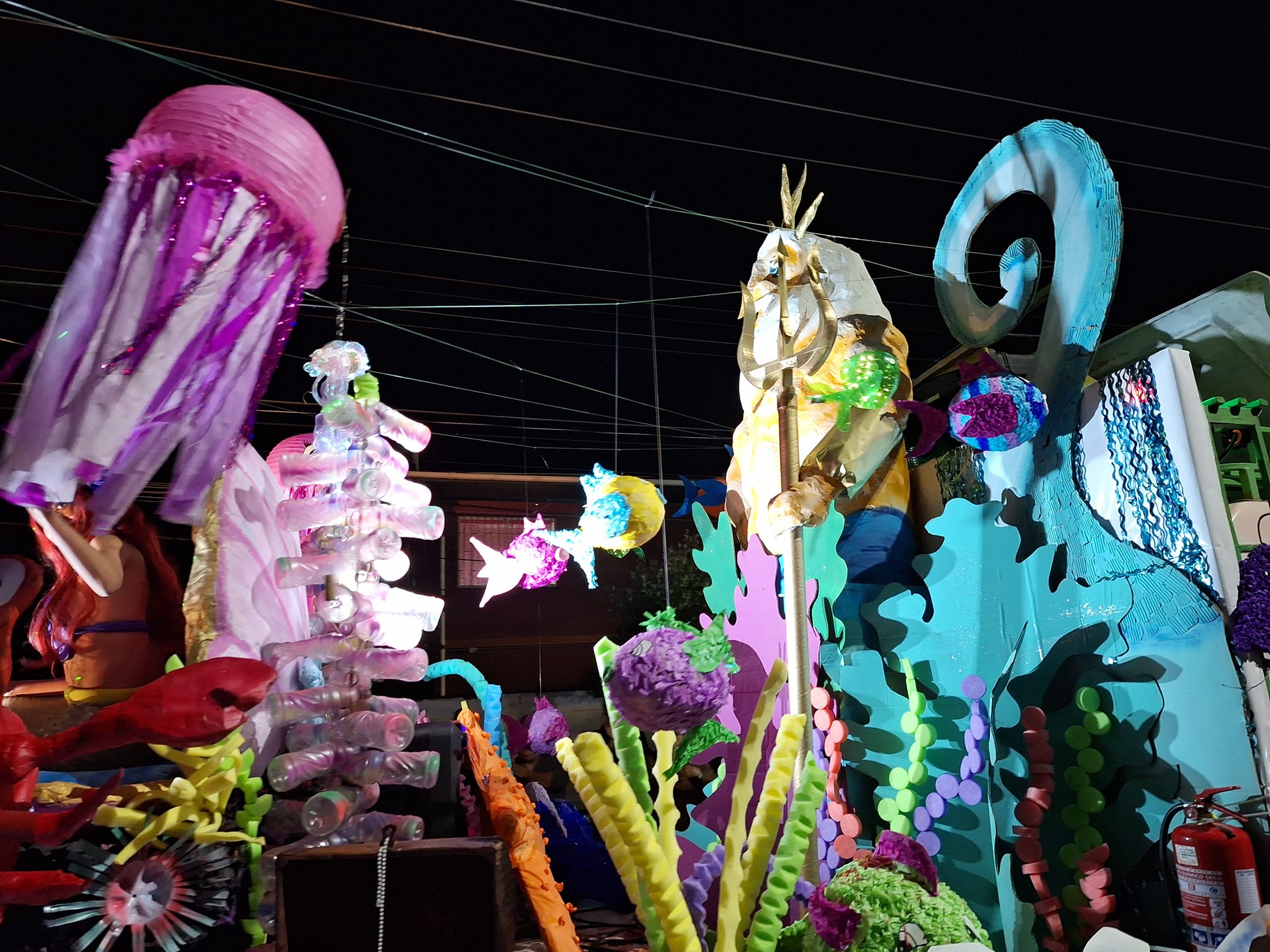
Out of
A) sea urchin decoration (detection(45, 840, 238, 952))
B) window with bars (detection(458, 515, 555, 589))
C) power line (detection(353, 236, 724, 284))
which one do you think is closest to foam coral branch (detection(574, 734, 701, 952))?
sea urchin decoration (detection(45, 840, 238, 952))

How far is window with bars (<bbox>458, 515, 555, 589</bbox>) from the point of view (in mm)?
11375

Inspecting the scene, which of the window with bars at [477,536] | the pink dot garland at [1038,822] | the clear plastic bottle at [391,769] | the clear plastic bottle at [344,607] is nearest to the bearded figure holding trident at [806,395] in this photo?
the pink dot garland at [1038,822]

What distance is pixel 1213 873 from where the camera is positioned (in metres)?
2.13

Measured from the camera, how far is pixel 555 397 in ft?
22.5

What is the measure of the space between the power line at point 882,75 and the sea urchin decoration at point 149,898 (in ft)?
9.45

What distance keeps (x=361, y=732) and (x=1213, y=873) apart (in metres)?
2.40

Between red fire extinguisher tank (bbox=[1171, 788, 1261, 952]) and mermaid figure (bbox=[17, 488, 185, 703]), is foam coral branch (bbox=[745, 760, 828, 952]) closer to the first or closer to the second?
red fire extinguisher tank (bbox=[1171, 788, 1261, 952])

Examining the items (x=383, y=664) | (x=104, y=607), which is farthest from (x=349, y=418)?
(x=104, y=607)

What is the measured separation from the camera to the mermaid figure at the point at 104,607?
104 inches

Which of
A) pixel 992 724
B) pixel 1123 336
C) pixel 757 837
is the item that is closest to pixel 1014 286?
pixel 1123 336

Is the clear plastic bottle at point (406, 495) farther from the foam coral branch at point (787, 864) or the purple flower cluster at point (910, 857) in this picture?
the purple flower cluster at point (910, 857)

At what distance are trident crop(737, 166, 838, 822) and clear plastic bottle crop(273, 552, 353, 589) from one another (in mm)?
1539

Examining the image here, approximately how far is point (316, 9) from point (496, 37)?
64 cm

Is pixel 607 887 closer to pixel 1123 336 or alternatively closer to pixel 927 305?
pixel 1123 336
